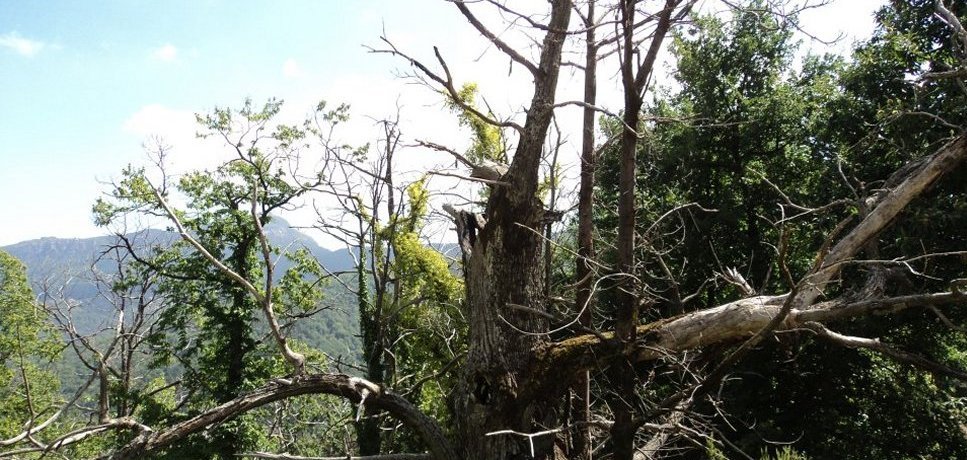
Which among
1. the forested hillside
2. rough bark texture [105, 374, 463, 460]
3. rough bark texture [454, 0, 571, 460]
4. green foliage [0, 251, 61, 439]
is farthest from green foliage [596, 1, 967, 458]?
green foliage [0, 251, 61, 439]

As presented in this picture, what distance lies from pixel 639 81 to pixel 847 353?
9559mm

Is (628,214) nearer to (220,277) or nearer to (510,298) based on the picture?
(510,298)

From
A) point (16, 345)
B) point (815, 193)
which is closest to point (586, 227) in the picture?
point (815, 193)

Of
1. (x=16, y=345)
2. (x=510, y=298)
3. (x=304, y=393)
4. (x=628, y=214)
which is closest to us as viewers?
(x=628, y=214)

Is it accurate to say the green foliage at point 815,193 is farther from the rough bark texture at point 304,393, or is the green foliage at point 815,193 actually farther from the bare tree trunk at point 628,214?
the rough bark texture at point 304,393

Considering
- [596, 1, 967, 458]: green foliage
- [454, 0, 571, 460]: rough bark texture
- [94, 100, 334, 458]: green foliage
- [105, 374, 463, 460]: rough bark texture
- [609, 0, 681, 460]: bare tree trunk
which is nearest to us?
[609, 0, 681, 460]: bare tree trunk

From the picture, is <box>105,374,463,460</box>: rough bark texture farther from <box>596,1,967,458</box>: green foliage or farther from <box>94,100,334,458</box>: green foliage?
<box>94,100,334,458</box>: green foliage

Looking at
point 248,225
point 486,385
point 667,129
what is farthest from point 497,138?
point 486,385

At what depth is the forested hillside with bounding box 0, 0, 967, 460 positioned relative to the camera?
4.17 m

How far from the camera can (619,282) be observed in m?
3.84

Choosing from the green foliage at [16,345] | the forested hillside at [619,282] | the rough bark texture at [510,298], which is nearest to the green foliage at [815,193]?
the forested hillside at [619,282]

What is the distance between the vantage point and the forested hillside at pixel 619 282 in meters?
4.17

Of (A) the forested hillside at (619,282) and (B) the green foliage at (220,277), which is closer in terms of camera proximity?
(A) the forested hillside at (619,282)

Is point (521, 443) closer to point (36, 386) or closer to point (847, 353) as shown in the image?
point (847, 353)
